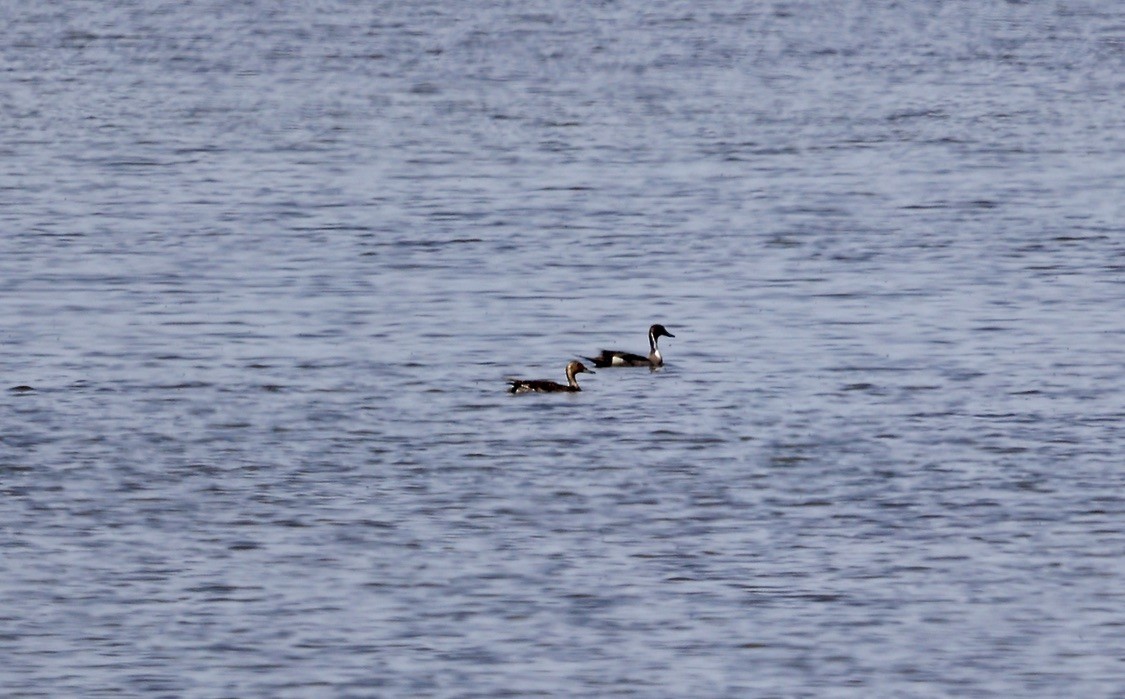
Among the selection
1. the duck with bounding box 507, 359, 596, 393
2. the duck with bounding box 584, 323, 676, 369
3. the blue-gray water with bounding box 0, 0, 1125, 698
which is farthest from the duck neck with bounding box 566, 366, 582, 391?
the duck with bounding box 584, 323, 676, 369

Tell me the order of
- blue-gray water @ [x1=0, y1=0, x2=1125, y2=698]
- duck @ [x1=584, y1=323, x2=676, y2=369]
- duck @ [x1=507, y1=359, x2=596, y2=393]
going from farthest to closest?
duck @ [x1=584, y1=323, x2=676, y2=369] < duck @ [x1=507, y1=359, x2=596, y2=393] < blue-gray water @ [x1=0, y1=0, x2=1125, y2=698]

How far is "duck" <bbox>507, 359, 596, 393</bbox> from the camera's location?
20.7m

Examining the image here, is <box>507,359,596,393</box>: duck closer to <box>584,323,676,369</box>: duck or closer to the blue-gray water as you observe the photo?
the blue-gray water

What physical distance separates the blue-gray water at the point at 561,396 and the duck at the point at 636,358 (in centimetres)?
29

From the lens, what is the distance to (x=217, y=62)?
47781 mm

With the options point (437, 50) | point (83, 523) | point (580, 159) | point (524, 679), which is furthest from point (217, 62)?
point (524, 679)

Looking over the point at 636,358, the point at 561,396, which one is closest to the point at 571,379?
the point at 561,396

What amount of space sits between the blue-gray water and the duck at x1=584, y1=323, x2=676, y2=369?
0.94ft

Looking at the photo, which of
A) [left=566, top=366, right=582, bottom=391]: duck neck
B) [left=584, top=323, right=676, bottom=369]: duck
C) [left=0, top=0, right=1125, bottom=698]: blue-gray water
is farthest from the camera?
[left=584, top=323, right=676, bottom=369]: duck

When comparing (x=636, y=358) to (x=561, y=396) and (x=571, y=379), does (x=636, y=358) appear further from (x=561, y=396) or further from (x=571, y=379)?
(x=561, y=396)

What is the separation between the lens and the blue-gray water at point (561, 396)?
46.5 feet

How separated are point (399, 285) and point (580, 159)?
9348 millimetres

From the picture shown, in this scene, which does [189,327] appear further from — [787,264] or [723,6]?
[723,6]

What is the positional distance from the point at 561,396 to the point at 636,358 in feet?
4.54
